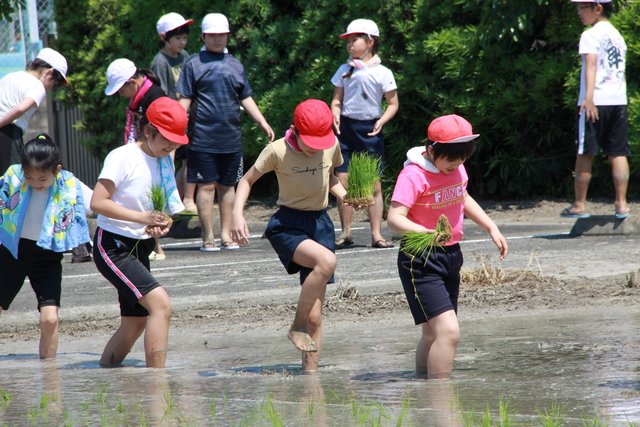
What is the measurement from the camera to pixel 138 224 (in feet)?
15.7

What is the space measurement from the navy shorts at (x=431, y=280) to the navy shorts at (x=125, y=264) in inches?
55.3

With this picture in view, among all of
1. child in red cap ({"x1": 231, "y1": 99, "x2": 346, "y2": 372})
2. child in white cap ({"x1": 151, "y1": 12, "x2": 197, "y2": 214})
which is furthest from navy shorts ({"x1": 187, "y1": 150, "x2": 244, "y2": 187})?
child in red cap ({"x1": 231, "y1": 99, "x2": 346, "y2": 372})

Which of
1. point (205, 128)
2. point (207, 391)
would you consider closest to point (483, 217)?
point (207, 391)

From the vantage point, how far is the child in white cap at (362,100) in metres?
8.55

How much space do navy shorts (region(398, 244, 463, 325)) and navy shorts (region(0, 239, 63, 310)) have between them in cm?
213

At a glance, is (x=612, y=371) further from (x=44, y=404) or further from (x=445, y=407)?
(x=44, y=404)

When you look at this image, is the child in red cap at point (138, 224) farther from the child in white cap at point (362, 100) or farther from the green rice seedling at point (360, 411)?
the child in white cap at point (362, 100)

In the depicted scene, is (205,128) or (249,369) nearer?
(249,369)

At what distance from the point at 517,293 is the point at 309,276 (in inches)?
97.1

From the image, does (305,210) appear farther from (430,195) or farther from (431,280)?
(431,280)

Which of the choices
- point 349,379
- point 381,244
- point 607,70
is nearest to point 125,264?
point 349,379

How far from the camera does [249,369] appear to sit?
15.4 feet

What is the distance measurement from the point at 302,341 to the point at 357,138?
4326 millimetres

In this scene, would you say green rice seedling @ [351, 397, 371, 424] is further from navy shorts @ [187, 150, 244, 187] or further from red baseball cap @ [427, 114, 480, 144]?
navy shorts @ [187, 150, 244, 187]
